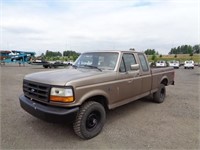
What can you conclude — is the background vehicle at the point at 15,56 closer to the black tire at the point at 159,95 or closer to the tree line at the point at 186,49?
the black tire at the point at 159,95

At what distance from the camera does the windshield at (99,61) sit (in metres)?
4.30

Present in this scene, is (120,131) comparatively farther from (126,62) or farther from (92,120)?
(126,62)

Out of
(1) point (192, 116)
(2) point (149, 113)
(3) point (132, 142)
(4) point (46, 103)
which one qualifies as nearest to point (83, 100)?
(4) point (46, 103)

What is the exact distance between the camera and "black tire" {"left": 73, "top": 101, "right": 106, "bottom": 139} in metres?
3.33

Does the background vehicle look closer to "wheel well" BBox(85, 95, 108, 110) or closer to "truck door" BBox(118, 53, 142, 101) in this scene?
"truck door" BBox(118, 53, 142, 101)

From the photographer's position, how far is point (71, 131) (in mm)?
3869

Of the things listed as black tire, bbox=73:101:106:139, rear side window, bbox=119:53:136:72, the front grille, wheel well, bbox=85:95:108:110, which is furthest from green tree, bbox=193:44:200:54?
the front grille

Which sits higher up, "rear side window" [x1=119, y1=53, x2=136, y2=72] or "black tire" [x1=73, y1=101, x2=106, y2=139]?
"rear side window" [x1=119, y1=53, x2=136, y2=72]

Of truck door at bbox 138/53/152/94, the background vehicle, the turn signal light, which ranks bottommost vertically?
the turn signal light

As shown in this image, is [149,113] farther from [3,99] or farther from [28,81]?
[3,99]

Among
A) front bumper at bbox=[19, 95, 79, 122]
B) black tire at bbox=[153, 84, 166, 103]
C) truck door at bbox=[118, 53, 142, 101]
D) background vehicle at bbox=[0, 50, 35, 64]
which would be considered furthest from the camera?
background vehicle at bbox=[0, 50, 35, 64]

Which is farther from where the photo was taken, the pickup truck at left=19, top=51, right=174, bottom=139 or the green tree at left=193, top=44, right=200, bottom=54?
the green tree at left=193, top=44, right=200, bottom=54

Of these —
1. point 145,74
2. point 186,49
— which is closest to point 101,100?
point 145,74

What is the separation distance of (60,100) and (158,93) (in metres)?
4.14
